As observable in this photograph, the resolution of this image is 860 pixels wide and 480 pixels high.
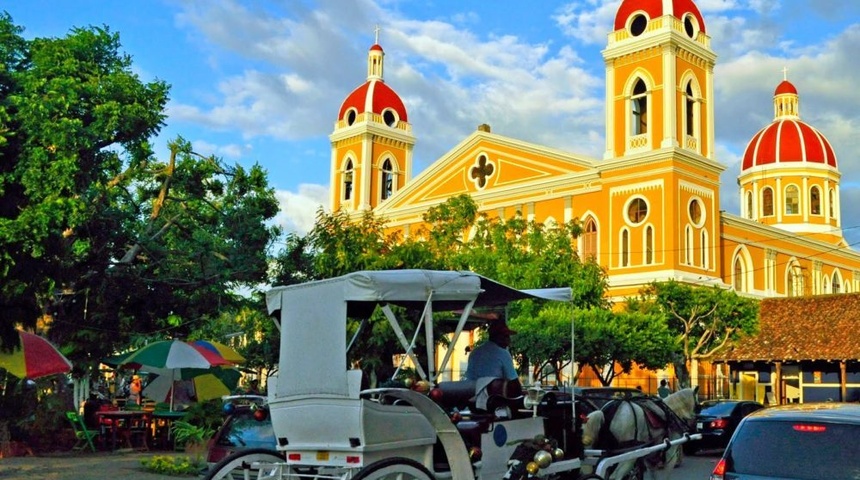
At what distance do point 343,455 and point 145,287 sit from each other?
1692cm

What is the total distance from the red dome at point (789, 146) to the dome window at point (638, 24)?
2248 centimetres

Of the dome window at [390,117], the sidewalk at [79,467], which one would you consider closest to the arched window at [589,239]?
the dome window at [390,117]

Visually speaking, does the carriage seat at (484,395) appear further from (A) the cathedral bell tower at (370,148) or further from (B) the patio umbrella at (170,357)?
(A) the cathedral bell tower at (370,148)

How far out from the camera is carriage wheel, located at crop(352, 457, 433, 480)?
20.7 ft

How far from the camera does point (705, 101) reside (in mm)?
43969

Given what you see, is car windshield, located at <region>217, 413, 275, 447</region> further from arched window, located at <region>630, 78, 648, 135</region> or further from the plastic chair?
arched window, located at <region>630, 78, 648, 135</region>

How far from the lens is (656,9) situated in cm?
4234

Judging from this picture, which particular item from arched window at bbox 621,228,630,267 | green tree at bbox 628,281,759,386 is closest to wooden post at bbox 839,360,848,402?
green tree at bbox 628,281,759,386

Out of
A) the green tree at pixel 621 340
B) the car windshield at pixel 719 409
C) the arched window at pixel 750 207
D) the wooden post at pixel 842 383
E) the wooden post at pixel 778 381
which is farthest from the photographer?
the arched window at pixel 750 207

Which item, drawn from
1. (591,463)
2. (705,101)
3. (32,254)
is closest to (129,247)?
(32,254)

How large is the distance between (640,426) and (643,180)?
32.7 metres

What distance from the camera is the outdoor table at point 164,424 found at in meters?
19.0

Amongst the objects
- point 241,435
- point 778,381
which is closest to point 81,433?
point 241,435

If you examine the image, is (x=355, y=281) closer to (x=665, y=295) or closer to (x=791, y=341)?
(x=791, y=341)
